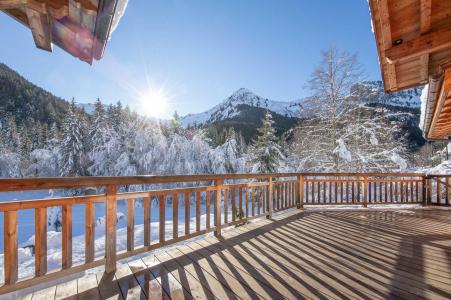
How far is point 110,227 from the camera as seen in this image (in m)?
2.49

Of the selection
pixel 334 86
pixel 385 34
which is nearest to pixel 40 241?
pixel 385 34

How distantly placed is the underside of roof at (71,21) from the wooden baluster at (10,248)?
1423 mm

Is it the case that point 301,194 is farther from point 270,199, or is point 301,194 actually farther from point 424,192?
point 424,192

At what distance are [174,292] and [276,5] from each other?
7.72 m

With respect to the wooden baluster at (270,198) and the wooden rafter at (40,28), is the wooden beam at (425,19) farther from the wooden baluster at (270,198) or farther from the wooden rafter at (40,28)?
the wooden baluster at (270,198)

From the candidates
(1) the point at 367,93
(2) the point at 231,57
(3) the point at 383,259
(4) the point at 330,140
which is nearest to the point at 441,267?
(3) the point at 383,259

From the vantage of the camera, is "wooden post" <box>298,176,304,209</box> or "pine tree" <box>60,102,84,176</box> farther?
"pine tree" <box>60,102,84,176</box>

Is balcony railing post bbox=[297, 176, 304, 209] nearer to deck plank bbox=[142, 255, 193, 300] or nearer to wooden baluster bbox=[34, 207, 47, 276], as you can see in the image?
deck plank bbox=[142, 255, 193, 300]

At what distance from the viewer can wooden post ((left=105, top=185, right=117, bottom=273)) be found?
2.44 m

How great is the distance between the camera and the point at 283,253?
9.68 feet

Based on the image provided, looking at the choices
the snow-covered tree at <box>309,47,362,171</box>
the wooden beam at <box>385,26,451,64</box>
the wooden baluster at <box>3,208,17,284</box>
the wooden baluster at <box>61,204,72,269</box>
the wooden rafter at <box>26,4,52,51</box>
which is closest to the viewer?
the wooden rafter at <box>26,4,52,51</box>

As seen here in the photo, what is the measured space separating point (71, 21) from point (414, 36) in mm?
2869

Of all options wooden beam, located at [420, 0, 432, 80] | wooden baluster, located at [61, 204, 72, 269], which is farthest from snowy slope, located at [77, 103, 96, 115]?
wooden beam, located at [420, 0, 432, 80]

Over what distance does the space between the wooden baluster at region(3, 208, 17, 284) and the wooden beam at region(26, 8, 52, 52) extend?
1371mm
